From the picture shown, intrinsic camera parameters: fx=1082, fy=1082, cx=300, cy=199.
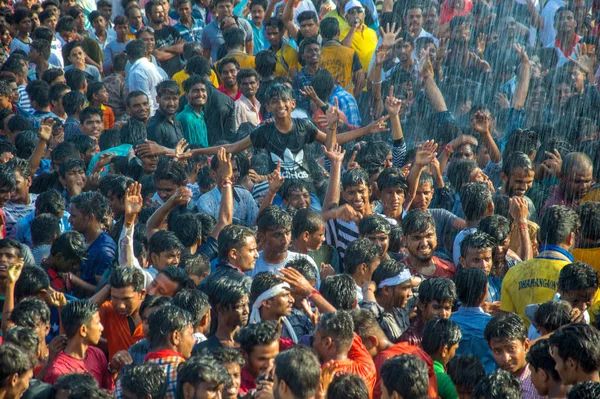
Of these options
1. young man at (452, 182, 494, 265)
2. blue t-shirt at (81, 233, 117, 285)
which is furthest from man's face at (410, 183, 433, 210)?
blue t-shirt at (81, 233, 117, 285)

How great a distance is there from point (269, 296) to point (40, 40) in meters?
7.75

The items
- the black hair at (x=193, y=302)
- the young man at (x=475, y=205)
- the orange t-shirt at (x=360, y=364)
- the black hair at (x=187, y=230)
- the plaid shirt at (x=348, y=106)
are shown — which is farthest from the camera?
the plaid shirt at (x=348, y=106)

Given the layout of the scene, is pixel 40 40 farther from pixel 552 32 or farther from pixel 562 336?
pixel 562 336

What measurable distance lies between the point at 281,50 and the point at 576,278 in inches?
299

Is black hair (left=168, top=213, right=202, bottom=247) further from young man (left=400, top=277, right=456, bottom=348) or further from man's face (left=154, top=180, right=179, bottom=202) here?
young man (left=400, top=277, right=456, bottom=348)

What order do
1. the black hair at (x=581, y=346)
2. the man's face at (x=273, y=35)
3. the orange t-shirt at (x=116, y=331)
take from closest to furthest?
the black hair at (x=581, y=346)
the orange t-shirt at (x=116, y=331)
the man's face at (x=273, y=35)

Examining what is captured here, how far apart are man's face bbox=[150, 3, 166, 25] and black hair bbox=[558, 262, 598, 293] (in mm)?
9058

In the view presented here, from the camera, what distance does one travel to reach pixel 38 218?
8.27 metres

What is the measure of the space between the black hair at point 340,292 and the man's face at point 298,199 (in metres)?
2.29

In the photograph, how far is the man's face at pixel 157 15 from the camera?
14.6m

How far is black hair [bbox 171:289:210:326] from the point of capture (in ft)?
21.2

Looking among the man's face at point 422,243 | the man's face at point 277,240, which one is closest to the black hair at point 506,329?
the man's face at point 422,243

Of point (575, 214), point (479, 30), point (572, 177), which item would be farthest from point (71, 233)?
point (479, 30)

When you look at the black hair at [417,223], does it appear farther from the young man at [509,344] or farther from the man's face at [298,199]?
the young man at [509,344]
